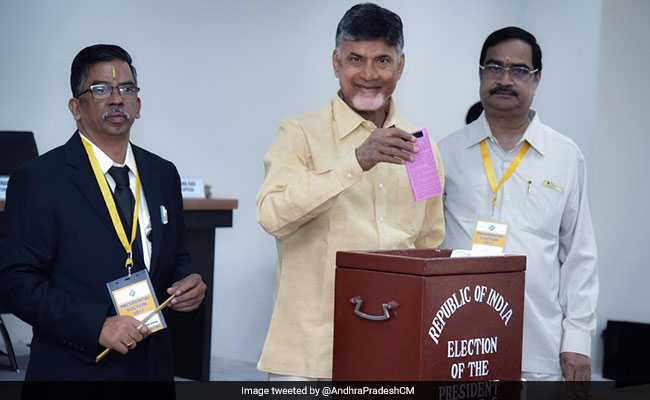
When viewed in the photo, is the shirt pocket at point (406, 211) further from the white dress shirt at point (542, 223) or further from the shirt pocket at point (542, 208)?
the shirt pocket at point (542, 208)

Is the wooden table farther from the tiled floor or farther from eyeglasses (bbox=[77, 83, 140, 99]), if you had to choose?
eyeglasses (bbox=[77, 83, 140, 99])

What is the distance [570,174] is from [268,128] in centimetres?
388

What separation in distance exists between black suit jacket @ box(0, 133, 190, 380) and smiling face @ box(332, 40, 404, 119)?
2.29 ft

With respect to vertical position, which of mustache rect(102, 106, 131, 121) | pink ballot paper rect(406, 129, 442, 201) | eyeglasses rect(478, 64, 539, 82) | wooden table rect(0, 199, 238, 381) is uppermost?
eyeglasses rect(478, 64, 539, 82)

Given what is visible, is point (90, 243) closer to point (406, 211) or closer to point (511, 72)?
point (406, 211)

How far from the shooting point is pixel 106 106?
8.06ft

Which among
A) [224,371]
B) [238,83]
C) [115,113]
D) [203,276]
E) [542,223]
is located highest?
[238,83]

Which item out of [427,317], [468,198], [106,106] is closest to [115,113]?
[106,106]

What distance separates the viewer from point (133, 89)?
2516 millimetres

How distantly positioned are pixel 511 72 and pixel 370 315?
122cm

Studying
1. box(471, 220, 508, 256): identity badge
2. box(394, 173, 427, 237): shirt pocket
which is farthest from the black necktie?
box(471, 220, 508, 256): identity badge

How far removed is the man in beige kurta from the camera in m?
2.44

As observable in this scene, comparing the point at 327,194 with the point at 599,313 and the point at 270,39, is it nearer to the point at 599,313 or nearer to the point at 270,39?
the point at 270,39

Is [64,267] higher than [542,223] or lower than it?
lower
